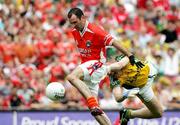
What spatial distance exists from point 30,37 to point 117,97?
7.66 m

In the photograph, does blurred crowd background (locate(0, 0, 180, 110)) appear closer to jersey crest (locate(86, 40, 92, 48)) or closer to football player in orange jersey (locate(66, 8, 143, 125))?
football player in orange jersey (locate(66, 8, 143, 125))

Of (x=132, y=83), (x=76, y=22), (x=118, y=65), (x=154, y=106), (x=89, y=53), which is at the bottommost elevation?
(x=154, y=106)

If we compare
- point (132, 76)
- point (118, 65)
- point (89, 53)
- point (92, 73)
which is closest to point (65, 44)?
point (89, 53)

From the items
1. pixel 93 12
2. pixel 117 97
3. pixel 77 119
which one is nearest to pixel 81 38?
pixel 117 97

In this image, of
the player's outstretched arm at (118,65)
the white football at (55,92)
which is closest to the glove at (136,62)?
the player's outstretched arm at (118,65)

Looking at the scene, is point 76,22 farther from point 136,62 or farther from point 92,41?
point 136,62

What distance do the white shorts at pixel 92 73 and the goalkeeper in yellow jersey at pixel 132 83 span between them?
0.24 metres

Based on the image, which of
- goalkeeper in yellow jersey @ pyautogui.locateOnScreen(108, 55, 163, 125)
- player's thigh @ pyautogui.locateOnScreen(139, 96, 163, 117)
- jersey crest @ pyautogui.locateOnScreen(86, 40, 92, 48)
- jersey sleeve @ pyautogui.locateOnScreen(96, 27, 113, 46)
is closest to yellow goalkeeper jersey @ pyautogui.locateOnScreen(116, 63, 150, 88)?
goalkeeper in yellow jersey @ pyautogui.locateOnScreen(108, 55, 163, 125)

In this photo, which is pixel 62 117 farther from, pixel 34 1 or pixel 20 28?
pixel 34 1

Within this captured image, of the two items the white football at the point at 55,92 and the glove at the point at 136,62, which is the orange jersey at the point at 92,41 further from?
the white football at the point at 55,92

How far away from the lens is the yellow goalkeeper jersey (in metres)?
14.1

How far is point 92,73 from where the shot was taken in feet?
46.8

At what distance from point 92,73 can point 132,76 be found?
711mm

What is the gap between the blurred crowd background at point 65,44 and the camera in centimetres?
1912
